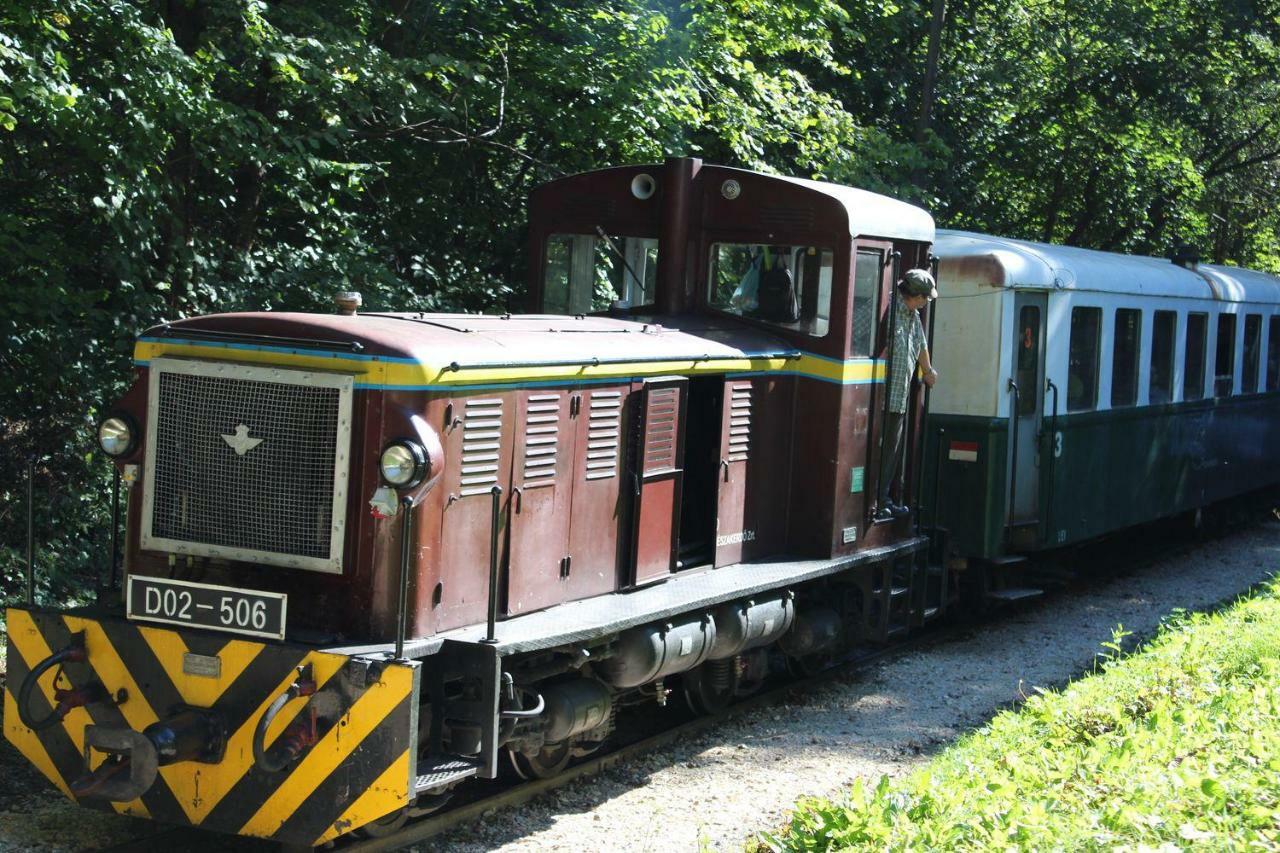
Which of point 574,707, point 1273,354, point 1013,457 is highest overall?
point 1273,354

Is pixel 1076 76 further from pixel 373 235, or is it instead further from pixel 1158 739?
pixel 1158 739

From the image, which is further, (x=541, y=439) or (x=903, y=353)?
A: (x=903, y=353)

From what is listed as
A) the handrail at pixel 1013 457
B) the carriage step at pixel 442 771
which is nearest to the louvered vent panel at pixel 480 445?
the carriage step at pixel 442 771

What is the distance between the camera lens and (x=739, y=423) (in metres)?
7.59

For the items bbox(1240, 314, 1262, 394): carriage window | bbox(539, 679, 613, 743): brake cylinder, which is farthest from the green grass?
bbox(1240, 314, 1262, 394): carriage window

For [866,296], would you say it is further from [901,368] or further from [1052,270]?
[1052,270]

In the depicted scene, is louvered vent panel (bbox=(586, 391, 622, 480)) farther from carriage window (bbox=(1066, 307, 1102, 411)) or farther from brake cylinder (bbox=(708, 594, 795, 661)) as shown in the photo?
carriage window (bbox=(1066, 307, 1102, 411))

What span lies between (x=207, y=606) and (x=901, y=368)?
4630 mm

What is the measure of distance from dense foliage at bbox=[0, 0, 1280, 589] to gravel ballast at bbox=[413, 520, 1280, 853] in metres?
4.52

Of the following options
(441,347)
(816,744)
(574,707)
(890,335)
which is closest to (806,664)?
(816,744)

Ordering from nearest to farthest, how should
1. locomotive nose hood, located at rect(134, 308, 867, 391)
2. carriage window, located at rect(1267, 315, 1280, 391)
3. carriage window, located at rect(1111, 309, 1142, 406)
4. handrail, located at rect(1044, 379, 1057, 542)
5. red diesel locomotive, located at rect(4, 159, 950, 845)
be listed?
red diesel locomotive, located at rect(4, 159, 950, 845) → locomotive nose hood, located at rect(134, 308, 867, 391) → handrail, located at rect(1044, 379, 1057, 542) → carriage window, located at rect(1111, 309, 1142, 406) → carriage window, located at rect(1267, 315, 1280, 391)

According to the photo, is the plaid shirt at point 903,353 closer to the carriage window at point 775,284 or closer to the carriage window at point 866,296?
the carriage window at point 866,296

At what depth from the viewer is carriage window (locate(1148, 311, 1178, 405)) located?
12.4 m

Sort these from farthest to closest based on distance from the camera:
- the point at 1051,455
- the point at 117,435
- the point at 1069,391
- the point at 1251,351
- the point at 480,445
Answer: the point at 1251,351 < the point at 1069,391 < the point at 1051,455 < the point at 480,445 < the point at 117,435
